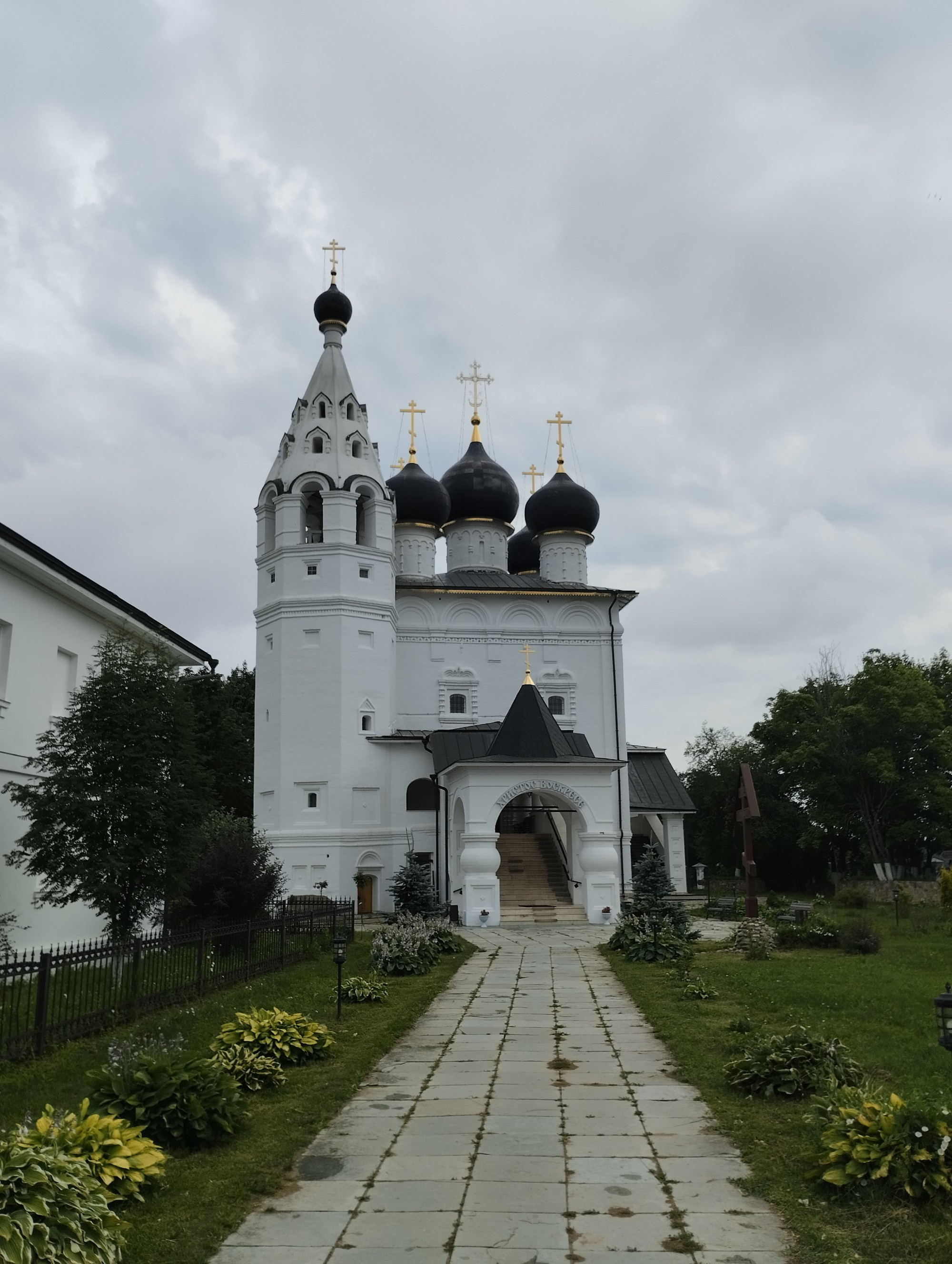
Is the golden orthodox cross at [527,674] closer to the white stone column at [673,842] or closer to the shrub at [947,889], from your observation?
the white stone column at [673,842]

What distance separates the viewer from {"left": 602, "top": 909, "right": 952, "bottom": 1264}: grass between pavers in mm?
4645

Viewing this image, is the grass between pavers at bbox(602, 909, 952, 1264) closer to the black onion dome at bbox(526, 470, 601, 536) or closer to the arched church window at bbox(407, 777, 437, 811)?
the arched church window at bbox(407, 777, 437, 811)

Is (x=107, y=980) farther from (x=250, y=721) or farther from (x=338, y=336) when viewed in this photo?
(x=250, y=721)

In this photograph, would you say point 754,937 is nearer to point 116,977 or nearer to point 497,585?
point 116,977

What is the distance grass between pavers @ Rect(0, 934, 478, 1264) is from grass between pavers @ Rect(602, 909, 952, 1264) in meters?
2.25

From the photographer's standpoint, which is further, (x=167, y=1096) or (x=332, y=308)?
(x=332, y=308)

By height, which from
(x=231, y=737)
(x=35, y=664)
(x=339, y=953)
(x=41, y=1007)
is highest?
(x=231, y=737)

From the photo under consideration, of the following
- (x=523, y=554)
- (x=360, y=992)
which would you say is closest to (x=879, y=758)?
(x=523, y=554)

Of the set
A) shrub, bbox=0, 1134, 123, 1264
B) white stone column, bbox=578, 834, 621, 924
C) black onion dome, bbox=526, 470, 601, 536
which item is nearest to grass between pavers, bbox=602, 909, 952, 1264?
shrub, bbox=0, 1134, 123, 1264

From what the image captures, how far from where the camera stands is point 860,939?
1619 centimetres

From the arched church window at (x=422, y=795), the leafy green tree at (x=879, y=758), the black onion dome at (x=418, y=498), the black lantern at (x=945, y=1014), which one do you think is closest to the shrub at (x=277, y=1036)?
the black lantern at (x=945, y=1014)

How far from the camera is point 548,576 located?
115 feet

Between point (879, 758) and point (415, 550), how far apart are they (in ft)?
54.4

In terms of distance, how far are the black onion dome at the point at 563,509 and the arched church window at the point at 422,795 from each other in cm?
1034
